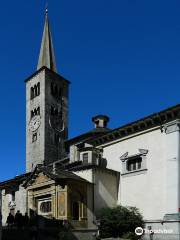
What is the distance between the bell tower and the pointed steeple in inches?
34.1

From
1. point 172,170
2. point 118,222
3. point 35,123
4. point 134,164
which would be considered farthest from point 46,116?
point 172,170

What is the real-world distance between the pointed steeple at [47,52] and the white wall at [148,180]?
161 ft

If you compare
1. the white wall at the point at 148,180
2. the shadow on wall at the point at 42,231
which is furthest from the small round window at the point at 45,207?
the white wall at the point at 148,180

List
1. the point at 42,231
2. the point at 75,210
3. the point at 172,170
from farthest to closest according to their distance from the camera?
1. the point at 75,210
2. the point at 172,170
3. the point at 42,231

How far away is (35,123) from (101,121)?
82.0ft

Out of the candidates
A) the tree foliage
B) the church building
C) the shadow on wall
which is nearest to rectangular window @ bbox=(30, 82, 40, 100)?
the church building

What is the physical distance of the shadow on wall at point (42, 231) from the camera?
2653 centimetres

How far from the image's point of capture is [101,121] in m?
48.4

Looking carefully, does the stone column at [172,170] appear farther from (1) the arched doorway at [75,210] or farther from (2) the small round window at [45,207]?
(2) the small round window at [45,207]

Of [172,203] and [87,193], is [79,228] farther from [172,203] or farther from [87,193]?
[172,203]

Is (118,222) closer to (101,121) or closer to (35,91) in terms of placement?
(101,121)

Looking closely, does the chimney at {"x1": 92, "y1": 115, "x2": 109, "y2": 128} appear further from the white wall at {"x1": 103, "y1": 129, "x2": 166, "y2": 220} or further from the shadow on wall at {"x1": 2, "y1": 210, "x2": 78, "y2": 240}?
the shadow on wall at {"x1": 2, "y1": 210, "x2": 78, "y2": 240}

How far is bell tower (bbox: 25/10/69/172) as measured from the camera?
2660 inches

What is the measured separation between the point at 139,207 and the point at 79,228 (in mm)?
5240
